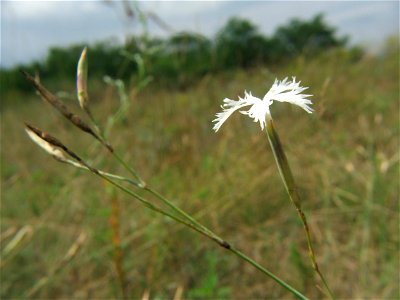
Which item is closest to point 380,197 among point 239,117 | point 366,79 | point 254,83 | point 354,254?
point 354,254

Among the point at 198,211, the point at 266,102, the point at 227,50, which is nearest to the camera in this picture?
the point at 266,102

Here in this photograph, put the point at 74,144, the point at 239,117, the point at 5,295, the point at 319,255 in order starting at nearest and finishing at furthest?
the point at 5,295, the point at 319,255, the point at 239,117, the point at 74,144

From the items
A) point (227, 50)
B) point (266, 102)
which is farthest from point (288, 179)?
point (227, 50)

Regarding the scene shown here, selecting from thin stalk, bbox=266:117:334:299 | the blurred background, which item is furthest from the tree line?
thin stalk, bbox=266:117:334:299

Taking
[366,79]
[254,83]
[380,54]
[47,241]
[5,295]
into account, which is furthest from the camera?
[380,54]

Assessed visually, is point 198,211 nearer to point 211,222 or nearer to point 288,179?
point 211,222

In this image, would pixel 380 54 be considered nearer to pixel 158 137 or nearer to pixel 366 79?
pixel 366 79
